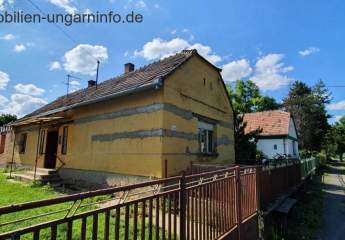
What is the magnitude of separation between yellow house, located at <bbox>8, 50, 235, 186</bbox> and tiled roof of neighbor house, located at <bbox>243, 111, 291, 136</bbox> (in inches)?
428

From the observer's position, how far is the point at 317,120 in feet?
124

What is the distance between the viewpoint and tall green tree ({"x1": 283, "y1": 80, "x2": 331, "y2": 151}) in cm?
3469

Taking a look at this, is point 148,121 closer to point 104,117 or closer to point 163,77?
point 163,77

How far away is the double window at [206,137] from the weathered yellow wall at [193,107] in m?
0.37

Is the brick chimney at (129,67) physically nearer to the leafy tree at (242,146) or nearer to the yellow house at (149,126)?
the yellow house at (149,126)

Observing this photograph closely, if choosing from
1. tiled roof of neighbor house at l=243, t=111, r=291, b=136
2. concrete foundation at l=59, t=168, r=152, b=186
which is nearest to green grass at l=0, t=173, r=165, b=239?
concrete foundation at l=59, t=168, r=152, b=186

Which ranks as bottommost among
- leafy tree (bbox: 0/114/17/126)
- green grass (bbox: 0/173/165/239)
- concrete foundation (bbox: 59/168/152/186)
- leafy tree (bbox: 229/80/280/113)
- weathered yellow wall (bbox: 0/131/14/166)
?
green grass (bbox: 0/173/165/239)

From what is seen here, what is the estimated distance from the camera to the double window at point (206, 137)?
11.1 m

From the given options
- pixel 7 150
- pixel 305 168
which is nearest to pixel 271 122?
pixel 305 168

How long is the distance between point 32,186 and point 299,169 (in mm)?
14531

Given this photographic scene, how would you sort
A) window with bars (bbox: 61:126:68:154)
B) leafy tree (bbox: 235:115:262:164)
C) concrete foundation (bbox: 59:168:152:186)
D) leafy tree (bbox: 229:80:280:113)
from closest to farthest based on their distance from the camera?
concrete foundation (bbox: 59:168:152:186) → window with bars (bbox: 61:126:68:154) → leafy tree (bbox: 235:115:262:164) → leafy tree (bbox: 229:80:280:113)

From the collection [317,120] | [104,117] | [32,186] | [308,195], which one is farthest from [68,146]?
[317,120]

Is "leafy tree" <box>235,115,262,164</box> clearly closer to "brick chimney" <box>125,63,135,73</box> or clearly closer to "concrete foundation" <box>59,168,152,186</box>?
"brick chimney" <box>125,63,135,73</box>

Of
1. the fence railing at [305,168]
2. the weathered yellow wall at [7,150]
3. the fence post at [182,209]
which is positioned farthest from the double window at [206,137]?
the weathered yellow wall at [7,150]
